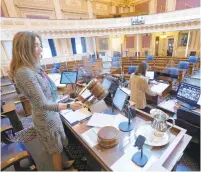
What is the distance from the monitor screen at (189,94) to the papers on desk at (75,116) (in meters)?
1.87

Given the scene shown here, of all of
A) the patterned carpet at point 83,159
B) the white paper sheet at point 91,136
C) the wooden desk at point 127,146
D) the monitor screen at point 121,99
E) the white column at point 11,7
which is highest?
the white column at point 11,7

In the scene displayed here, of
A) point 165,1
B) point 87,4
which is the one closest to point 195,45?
point 165,1

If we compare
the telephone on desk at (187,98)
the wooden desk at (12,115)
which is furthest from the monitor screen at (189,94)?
the wooden desk at (12,115)

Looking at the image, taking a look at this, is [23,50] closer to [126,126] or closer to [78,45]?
[126,126]

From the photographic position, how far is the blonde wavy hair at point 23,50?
1.11 m

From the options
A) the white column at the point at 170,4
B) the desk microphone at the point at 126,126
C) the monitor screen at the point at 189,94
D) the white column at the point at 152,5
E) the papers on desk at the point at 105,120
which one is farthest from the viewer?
the white column at the point at 152,5

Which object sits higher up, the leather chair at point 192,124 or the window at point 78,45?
the window at point 78,45

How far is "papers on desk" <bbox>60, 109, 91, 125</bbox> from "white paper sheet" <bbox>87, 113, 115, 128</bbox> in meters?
0.13

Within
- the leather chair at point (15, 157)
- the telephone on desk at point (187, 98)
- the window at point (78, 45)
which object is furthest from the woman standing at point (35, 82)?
the window at point (78, 45)

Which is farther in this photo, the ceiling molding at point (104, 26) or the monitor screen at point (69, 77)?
the ceiling molding at point (104, 26)

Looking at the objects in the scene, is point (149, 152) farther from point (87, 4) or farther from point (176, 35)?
point (87, 4)

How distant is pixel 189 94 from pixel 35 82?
8.39 feet

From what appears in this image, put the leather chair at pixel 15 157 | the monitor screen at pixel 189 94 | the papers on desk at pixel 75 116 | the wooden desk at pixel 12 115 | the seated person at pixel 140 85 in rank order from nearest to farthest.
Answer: the leather chair at pixel 15 157 < the papers on desk at pixel 75 116 < the monitor screen at pixel 189 94 < the seated person at pixel 140 85 < the wooden desk at pixel 12 115

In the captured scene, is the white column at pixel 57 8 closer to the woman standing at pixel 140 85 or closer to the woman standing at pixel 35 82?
the woman standing at pixel 140 85
